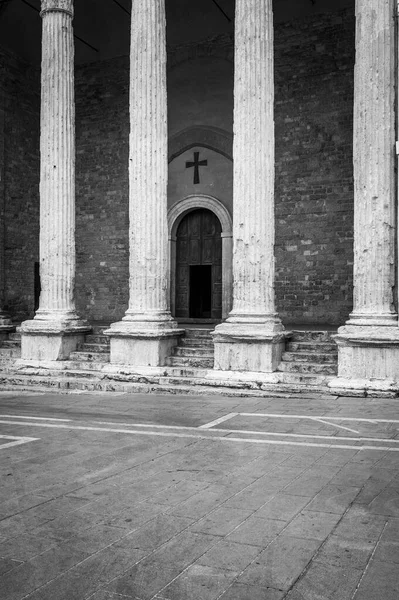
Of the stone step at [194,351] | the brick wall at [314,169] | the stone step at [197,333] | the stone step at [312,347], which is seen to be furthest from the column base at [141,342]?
the brick wall at [314,169]

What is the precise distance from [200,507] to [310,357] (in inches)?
234

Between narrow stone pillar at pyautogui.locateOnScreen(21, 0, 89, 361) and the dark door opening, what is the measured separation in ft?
17.2

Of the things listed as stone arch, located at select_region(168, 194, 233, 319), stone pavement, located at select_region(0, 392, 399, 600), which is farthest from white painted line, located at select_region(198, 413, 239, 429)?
stone arch, located at select_region(168, 194, 233, 319)

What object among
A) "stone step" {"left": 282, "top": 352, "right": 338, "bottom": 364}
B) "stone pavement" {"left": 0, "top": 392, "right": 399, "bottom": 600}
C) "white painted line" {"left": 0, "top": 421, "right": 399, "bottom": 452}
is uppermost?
"stone step" {"left": 282, "top": 352, "right": 338, "bottom": 364}

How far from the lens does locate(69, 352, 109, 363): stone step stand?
10962 millimetres

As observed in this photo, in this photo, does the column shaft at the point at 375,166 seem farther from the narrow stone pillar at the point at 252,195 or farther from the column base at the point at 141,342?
the column base at the point at 141,342

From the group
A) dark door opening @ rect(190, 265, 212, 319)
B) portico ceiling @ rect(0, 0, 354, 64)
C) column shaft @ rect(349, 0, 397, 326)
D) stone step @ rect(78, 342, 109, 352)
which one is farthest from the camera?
dark door opening @ rect(190, 265, 212, 319)

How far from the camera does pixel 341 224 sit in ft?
47.8

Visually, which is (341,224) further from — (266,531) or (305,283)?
(266,531)

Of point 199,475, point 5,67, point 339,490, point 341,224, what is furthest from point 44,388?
point 5,67

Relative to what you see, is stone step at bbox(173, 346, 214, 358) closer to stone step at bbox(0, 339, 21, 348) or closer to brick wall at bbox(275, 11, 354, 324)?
stone step at bbox(0, 339, 21, 348)

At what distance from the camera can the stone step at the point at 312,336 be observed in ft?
32.9

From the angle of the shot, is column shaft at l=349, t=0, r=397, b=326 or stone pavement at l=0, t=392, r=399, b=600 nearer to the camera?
stone pavement at l=0, t=392, r=399, b=600

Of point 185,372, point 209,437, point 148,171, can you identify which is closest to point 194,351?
point 185,372
